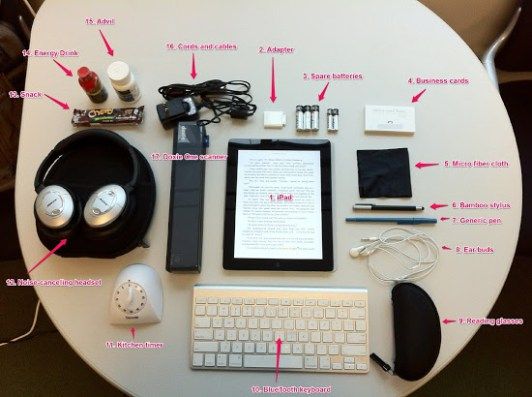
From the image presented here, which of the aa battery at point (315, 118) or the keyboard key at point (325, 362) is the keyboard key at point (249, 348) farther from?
the aa battery at point (315, 118)

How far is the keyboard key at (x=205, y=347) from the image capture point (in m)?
0.79

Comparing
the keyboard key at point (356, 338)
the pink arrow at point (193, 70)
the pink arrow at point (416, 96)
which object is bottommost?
the keyboard key at point (356, 338)

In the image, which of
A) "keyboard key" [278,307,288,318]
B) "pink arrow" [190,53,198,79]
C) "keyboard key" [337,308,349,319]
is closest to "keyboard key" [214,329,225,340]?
"keyboard key" [278,307,288,318]

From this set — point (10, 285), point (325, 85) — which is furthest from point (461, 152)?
point (10, 285)

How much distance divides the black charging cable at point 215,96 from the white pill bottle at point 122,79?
0.20ft

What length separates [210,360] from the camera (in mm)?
790

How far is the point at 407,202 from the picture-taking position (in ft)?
2.88

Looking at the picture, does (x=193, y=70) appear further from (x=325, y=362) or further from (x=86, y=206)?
(x=325, y=362)

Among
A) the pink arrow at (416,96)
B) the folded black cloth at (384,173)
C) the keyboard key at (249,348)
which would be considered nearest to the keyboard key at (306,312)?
the keyboard key at (249,348)

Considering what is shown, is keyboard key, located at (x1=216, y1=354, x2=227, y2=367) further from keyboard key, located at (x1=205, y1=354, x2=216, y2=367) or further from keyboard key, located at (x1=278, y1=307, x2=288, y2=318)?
keyboard key, located at (x1=278, y1=307, x2=288, y2=318)

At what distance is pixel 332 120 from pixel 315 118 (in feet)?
0.12

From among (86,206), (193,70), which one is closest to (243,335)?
(86,206)

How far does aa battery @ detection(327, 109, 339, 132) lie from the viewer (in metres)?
0.93

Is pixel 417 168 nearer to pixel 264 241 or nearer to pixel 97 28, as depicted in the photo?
pixel 264 241
